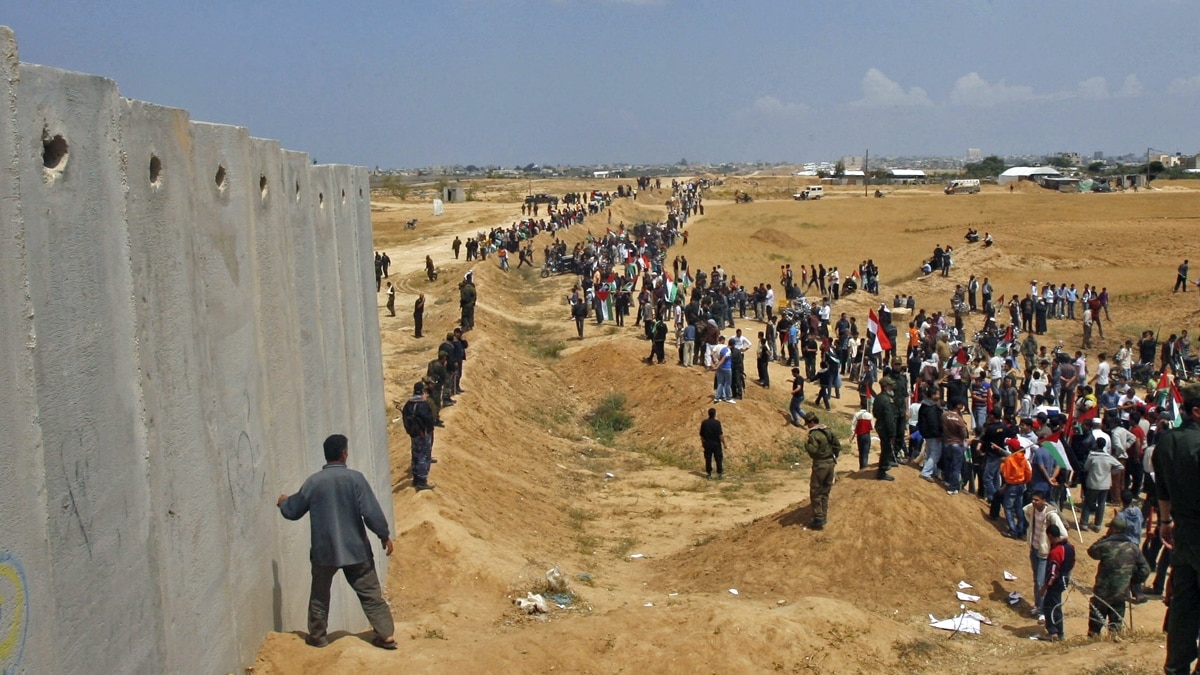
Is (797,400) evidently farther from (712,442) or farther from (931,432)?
(931,432)

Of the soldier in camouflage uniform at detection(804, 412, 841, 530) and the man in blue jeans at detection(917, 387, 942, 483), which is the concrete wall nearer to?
the soldier in camouflage uniform at detection(804, 412, 841, 530)

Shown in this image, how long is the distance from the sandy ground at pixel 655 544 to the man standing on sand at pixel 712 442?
34cm

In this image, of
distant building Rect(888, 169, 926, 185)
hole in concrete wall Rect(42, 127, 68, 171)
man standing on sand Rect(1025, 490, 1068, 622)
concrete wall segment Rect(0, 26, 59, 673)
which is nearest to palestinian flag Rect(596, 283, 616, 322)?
man standing on sand Rect(1025, 490, 1068, 622)

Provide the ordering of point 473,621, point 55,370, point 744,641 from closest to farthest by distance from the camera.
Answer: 1. point 55,370
2. point 744,641
3. point 473,621

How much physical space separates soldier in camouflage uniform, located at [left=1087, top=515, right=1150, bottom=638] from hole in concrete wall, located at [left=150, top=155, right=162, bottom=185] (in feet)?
28.7

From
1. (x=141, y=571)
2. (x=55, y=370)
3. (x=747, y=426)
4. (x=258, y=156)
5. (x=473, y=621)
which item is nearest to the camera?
(x=55, y=370)

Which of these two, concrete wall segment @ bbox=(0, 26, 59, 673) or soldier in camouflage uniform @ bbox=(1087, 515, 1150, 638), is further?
soldier in camouflage uniform @ bbox=(1087, 515, 1150, 638)

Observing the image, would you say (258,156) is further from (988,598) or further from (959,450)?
(959,450)

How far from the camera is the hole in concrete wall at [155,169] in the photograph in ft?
18.7

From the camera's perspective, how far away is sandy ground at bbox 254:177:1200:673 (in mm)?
9148

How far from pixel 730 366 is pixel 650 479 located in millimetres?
3405

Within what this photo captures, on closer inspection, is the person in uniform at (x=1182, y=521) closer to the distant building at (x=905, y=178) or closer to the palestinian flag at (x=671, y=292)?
the palestinian flag at (x=671, y=292)

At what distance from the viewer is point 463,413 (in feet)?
61.2

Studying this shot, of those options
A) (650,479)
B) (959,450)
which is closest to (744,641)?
(959,450)
